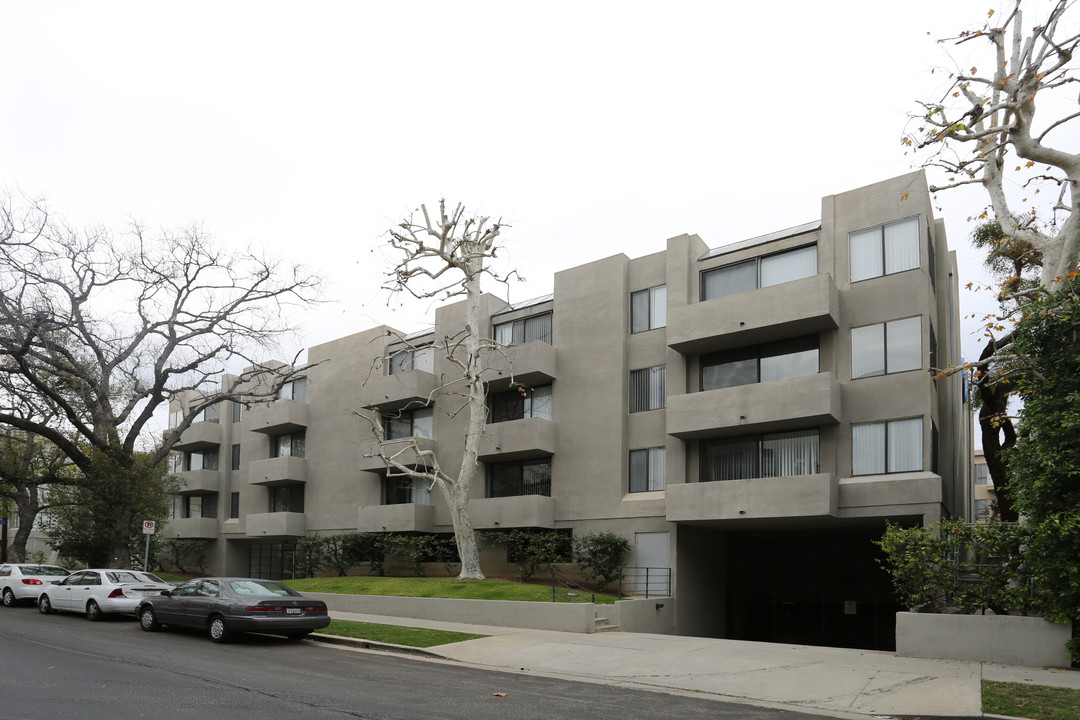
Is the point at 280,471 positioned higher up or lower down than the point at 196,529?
higher up

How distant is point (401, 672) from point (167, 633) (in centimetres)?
750

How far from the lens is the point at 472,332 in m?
27.2

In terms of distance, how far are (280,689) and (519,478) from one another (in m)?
19.1

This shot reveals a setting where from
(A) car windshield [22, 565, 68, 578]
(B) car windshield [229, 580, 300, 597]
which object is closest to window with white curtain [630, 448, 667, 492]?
(B) car windshield [229, 580, 300, 597]

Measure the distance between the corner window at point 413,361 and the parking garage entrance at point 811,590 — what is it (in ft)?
44.4

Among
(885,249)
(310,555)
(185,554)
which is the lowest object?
(185,554)

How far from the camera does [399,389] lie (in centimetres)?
3300

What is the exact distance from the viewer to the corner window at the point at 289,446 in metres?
39.1

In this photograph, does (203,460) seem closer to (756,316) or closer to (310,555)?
(310,555)

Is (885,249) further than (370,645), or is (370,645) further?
(885,249)

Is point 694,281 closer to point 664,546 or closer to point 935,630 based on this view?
point 664,546

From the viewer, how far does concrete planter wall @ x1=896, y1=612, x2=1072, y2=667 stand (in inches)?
565

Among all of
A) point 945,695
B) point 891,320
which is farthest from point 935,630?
point 891,320

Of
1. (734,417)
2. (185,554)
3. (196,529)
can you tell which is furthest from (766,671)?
(185,554)
